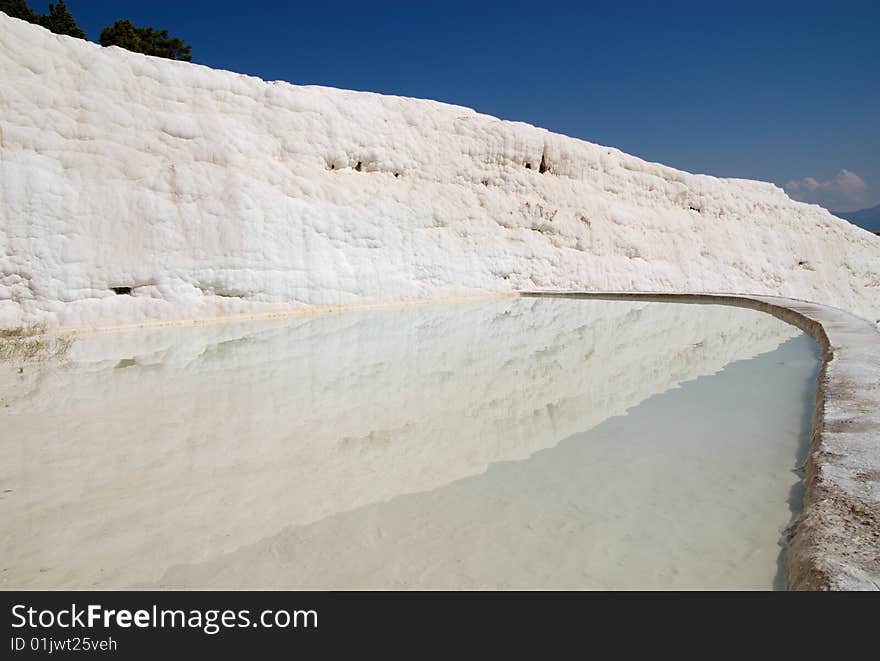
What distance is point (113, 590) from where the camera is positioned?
1.87m

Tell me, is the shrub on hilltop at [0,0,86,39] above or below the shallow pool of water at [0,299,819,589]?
above

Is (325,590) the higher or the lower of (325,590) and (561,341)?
the lower

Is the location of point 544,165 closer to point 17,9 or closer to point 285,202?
point 285,202

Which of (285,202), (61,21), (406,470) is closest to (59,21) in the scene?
(61,21)

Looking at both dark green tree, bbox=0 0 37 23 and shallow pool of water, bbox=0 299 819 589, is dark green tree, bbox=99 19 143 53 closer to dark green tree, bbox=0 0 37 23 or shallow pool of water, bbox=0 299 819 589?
dark green tree, bbox=0 0 37 23

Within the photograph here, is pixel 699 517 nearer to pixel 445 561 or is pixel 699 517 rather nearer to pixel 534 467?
pixel 534 467

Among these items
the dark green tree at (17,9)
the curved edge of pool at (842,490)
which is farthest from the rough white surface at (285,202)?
the dark green tree at (17,9)

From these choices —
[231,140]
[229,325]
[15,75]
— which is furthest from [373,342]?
[15,75]

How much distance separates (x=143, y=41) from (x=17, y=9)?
4.78 metres

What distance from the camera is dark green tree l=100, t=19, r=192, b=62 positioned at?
21.0 metres

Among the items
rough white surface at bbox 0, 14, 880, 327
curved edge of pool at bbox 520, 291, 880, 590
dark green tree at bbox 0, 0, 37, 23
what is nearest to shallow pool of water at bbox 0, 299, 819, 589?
curved edge of pool at bbox 520, 291, 880, 590

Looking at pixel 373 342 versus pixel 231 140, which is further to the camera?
pixel 231 140

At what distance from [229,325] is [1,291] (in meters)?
3.04

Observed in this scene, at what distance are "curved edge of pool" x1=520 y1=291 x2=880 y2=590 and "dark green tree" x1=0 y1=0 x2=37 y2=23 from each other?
888 inches
